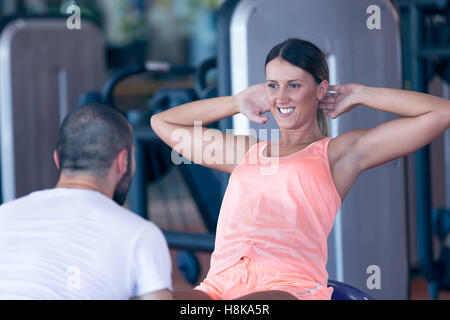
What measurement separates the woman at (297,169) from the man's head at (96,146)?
267 millimetres

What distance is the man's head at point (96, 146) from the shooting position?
1087 mm

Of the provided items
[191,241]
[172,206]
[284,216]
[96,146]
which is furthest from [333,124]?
[172,206]

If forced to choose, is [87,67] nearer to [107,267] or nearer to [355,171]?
[355,171]

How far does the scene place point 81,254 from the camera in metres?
0.98

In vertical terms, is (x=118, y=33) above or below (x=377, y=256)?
above

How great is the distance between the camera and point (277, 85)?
4.25ft

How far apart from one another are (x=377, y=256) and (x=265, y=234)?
54cm

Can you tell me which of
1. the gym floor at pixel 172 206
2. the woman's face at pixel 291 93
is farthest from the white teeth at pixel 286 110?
the gym floor at pixel 172 206

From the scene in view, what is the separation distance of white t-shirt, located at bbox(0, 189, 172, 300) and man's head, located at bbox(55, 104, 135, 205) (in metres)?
0.09

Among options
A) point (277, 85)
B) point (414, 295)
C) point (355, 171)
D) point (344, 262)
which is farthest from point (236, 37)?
point (414, 295)

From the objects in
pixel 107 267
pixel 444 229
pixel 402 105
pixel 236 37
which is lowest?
pixel 444 229

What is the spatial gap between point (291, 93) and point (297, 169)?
153mm

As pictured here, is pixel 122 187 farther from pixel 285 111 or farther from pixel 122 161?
pixel 285 111
